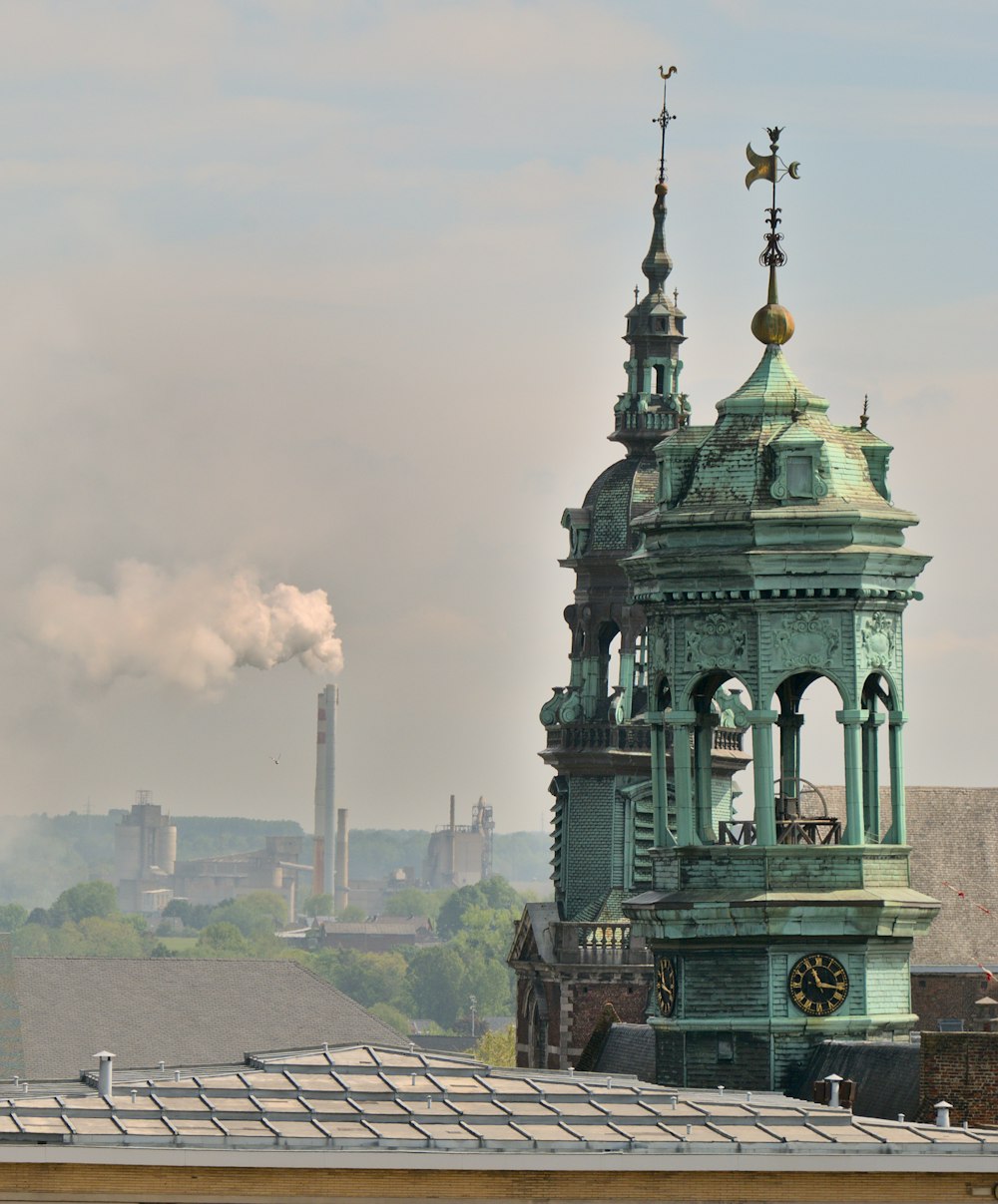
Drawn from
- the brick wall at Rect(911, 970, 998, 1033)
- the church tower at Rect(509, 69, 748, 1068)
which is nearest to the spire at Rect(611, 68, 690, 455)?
the church tower at Rect(509, 69, 748, 1068)

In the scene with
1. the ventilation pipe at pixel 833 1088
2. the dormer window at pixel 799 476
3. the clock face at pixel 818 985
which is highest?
the dormer window at pixel 799 476

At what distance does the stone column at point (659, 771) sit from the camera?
59.7 meters

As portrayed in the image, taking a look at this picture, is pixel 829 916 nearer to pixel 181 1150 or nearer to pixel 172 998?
pixel 181 1150

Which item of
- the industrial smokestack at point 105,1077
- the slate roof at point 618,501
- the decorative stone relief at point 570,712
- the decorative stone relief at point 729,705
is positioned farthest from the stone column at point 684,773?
the decorative stone relief at point 570,712

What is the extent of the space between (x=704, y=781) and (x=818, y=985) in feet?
11.8

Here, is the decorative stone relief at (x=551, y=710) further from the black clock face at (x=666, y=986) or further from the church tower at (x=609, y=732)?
the black clock face at (x=666, y=986)

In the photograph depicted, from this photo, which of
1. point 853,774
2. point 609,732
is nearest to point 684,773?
point 853,774

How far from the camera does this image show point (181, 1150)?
44.2m

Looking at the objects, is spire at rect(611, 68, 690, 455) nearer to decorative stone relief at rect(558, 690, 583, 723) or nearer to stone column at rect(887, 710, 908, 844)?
decorative stone relief at rect(558, 690, 583, 723)

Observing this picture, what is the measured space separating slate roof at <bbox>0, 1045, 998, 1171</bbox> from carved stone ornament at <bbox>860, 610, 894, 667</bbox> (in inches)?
371

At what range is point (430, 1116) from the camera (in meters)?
46.1

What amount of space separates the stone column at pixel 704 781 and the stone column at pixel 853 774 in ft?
6.89

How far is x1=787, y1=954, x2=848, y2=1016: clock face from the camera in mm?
57875

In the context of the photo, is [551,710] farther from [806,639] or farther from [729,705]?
[806,639]
